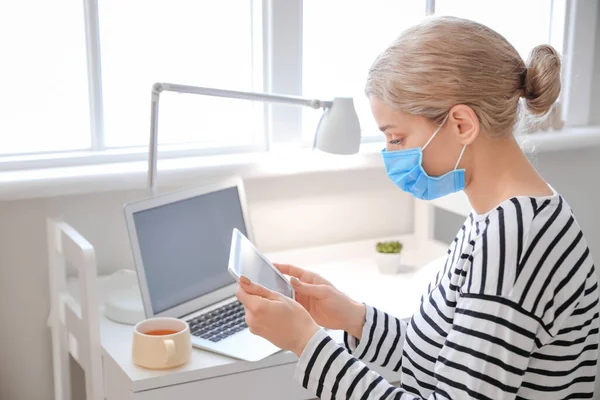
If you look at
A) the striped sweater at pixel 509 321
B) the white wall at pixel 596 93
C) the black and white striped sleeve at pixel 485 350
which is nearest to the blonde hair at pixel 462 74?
the striped sweater at pixel 509 321

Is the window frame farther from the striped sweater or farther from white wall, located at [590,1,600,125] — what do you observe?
the striped sweater

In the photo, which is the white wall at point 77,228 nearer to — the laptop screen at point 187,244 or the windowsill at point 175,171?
the windowsill at point 175,171

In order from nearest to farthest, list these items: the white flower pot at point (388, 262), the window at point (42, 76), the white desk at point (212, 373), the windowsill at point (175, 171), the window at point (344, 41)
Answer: the white desk at point (212, 373), the windowsill at point (175, 171), the window at point (42, 76), the white flower pot at point (388, 262), the window at point (344, 41)

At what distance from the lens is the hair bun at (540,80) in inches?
43.9

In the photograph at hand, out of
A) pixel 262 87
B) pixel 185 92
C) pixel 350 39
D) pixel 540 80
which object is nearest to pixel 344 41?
pixel 350 39

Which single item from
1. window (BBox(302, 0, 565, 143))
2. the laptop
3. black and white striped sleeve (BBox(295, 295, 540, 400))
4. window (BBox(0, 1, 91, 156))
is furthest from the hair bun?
window (BBox(0, 1, 91, 156))

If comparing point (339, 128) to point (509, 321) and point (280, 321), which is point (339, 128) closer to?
point (280, 321)

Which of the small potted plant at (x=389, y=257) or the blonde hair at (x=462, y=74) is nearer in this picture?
the blonde hair at (x=462, y=74)

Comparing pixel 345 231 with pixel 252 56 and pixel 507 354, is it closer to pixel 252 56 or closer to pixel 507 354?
pixel 252 56

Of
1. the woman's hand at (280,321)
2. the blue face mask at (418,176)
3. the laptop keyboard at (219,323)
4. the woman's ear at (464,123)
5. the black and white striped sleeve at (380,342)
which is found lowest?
the laptop keyboard at (219,323)

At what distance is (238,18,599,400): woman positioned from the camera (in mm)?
989

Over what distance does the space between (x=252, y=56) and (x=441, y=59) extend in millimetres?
1097

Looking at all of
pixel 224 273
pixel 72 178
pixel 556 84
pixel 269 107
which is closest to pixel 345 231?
pixel 269 107

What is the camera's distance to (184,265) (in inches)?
65.9
